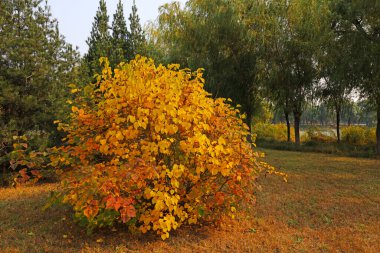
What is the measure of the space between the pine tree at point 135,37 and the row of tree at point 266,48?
11.6 ft

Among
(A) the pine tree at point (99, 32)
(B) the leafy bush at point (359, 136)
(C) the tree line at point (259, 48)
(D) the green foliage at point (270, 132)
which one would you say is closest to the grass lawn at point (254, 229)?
(C) the tree line at point (259, 48)

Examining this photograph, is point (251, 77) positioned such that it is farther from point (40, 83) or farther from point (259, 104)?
point (40, 83)

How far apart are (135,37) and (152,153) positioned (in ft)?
29.6

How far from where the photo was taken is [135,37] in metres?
12.9

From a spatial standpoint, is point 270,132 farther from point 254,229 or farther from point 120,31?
point 254,229

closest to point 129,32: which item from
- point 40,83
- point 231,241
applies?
point 40,83

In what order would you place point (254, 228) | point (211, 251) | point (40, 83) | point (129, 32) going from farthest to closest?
point (129, 32), point (40, 83), point (254, 228), point (211, 251)

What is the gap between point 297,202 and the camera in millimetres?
7492

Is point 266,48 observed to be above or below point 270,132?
above

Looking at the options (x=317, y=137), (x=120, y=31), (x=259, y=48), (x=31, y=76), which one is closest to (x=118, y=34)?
(x=120, y=31)

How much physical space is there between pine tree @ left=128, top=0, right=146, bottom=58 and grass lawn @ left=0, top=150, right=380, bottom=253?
6504 millimetres

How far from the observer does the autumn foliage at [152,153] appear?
4.34m

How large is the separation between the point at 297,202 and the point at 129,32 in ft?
30.5

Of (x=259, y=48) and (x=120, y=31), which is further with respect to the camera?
(x=259, y=48)
